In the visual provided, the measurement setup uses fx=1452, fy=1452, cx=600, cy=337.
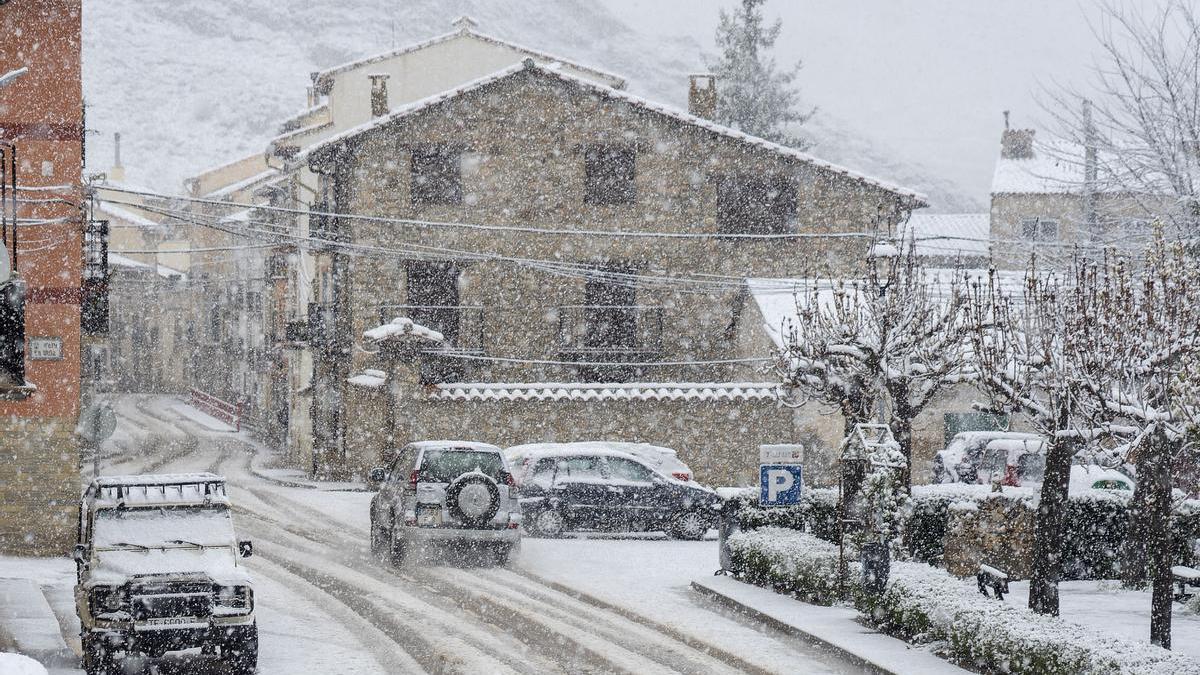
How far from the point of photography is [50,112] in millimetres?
22203

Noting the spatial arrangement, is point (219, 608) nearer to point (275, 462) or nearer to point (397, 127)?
point (397, 127)

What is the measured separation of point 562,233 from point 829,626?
80.7 ft

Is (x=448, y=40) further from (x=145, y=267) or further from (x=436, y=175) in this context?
(x=145, y=267)

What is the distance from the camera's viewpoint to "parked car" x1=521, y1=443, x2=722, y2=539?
25203mm

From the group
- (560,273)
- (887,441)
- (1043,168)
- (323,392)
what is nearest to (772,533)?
(887,441)

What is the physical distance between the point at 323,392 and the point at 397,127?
25.1 feet

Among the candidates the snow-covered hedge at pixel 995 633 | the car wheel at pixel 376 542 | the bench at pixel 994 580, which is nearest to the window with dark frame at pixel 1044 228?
the car wheel at pixel 376 542

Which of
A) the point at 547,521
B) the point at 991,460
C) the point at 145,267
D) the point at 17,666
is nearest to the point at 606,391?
the point at 991,460

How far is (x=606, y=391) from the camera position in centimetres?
3612

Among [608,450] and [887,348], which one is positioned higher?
[887,348]

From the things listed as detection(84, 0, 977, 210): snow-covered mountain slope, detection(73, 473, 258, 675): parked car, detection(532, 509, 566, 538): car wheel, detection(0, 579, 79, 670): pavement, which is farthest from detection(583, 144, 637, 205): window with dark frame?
detection(84, 0, 977, 210): snow-covered mountain slope

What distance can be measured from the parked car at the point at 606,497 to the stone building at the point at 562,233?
11.5 metres

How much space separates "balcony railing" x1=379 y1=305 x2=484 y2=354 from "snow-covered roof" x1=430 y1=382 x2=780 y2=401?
2.65m

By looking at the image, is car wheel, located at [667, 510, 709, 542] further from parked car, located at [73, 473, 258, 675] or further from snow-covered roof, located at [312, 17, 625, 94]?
snow-covered roof, located at [312, 17, 625, 94]
